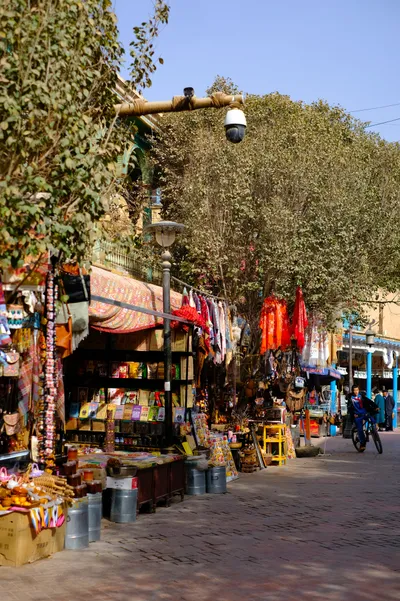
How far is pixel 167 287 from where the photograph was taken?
522 inches

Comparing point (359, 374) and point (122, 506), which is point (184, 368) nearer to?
point (122, 506)

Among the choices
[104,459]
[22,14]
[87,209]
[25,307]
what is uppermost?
[22,14]

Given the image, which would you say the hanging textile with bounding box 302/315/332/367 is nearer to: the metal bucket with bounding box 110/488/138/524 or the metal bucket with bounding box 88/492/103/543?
the metal bucket with bounding box 110/488/138/524

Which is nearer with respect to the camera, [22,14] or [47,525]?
[22,14]

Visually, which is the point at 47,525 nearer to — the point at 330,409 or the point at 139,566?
the point at 139,566

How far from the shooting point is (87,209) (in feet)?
27.5

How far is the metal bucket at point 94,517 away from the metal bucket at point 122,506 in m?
1.11

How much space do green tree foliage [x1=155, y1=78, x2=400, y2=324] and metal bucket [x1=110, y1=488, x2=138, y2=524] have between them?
395 inches

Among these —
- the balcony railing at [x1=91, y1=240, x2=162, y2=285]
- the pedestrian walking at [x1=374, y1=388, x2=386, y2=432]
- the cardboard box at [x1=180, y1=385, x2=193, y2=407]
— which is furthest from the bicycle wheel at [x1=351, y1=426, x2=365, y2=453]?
the cardboard box at [x1=180, y1=385, x2=193, y2=407]

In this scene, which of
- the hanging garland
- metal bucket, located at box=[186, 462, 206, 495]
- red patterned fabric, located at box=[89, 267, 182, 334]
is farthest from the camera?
metal bucket, located at box=[186, 462, 206, 495]

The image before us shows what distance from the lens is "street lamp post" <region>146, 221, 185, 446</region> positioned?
13117 millimetres

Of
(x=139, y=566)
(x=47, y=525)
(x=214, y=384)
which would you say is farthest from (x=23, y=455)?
(x=214, y=384)

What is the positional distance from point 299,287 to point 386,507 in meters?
8.38

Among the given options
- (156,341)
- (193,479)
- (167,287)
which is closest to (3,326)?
(167,287)
